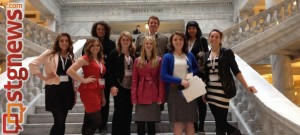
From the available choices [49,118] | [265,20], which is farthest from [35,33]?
[265,20]

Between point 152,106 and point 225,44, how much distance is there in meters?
8.08

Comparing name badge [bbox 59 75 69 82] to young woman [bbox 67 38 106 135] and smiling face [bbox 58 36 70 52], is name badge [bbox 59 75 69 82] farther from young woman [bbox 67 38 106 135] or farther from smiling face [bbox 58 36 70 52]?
smiling face [bbox 58 36 70 52]

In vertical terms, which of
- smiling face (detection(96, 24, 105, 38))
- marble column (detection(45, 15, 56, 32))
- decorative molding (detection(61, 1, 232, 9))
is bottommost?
smiling face (detection(96, 24, 105, 38))

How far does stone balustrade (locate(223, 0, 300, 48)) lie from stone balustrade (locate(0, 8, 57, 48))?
272 inches

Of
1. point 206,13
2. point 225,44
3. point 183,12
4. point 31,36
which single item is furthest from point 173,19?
point 31,36

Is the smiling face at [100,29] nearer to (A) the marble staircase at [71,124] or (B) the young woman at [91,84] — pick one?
(B) the young woman at [91,84]

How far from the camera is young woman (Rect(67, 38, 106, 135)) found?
422 centimetres

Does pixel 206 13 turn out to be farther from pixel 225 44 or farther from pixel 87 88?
pixel 87 88

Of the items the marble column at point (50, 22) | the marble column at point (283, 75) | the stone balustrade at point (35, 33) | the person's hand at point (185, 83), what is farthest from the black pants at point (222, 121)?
the marble column at point (50, 22)

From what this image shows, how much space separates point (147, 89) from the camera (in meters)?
4.25

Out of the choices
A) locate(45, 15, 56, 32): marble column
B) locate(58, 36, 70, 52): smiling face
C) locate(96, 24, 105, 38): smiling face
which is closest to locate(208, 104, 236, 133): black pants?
locate(58, 36, 70, 52): smiling face

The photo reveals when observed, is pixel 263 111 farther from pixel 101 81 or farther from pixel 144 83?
pixel 101 81

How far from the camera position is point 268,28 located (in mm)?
10766

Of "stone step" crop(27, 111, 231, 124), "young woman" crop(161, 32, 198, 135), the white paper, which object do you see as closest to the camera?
the white paper
